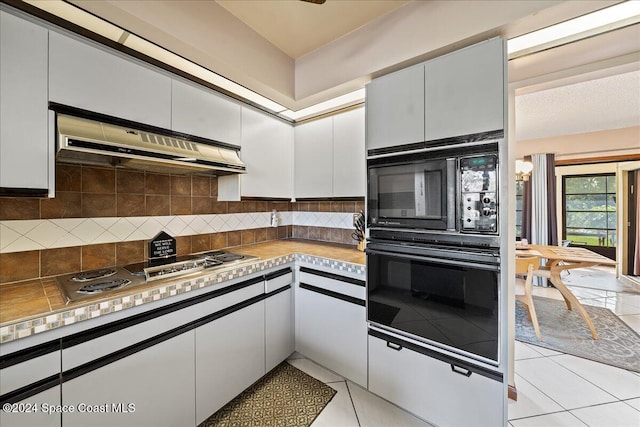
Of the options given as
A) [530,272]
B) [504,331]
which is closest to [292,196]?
[504,331]

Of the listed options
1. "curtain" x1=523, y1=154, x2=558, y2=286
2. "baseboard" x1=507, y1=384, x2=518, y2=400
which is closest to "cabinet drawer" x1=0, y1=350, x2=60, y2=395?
"baseboard" x1=507, y1=384, x2=518, y2=400

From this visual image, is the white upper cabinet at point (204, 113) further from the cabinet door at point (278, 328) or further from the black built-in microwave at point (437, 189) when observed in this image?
the cabinet door at point (278, 328)

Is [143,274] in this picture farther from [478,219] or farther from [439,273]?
[478,219]

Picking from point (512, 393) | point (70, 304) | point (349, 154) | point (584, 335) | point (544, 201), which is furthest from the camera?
point (544, 201)

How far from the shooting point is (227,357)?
167 cm

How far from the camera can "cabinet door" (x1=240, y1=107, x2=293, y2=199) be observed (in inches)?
87.4

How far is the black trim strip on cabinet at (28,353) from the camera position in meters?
0.92

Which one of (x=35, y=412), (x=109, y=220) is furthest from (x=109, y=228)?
(x=35, y=412)

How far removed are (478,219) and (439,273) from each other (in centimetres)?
39

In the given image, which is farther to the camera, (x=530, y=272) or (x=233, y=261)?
(x=530, y=272)

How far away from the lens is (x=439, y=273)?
1506mm

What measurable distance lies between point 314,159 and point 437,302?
5.57 feet

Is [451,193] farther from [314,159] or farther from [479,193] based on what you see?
[314,159]

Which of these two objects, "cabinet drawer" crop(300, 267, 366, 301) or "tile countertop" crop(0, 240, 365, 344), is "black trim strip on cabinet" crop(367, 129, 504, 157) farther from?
"cabinet drawer" crop(300, 267, 366, 301)
